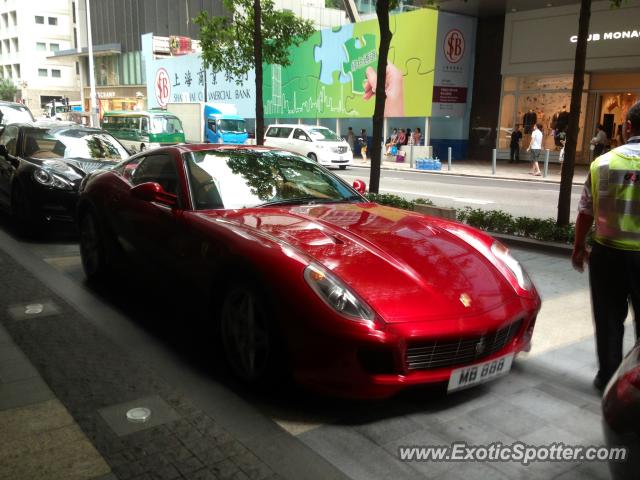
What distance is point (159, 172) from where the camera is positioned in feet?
15.4

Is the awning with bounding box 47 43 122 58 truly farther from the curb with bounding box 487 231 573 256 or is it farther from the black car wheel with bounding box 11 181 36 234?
the curb with bounding box 487 231 573 256

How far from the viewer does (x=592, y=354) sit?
13.2ft

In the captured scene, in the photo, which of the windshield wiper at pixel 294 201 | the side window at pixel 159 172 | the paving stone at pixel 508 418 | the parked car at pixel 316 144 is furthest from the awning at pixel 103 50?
the paving stone at pixel 508 418

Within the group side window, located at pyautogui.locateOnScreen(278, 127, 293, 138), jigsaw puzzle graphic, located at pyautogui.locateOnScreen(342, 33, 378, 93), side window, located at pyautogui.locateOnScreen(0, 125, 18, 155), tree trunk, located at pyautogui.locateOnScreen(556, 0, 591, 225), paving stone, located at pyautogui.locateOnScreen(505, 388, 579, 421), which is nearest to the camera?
paving stone, located at pyautogui.locateOnScreen(505, 388, 579, 421)

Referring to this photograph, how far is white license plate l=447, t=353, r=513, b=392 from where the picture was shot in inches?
120

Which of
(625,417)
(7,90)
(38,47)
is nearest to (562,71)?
(625,417)

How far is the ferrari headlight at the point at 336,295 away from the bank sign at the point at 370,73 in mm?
24471

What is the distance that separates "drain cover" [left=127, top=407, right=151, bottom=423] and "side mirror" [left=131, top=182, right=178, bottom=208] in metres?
1.53

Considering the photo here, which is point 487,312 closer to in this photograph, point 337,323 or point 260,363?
point 337,323

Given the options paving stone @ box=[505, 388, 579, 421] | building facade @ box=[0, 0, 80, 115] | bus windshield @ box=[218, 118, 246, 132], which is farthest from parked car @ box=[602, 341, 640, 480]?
building facade @ box=[0, 0, 80, 115]

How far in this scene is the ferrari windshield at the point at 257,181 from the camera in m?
4.20

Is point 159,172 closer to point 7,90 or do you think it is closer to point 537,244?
point 537,244

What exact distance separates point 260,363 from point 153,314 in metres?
1.83

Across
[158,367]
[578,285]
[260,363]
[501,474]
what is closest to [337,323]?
[260,363]
